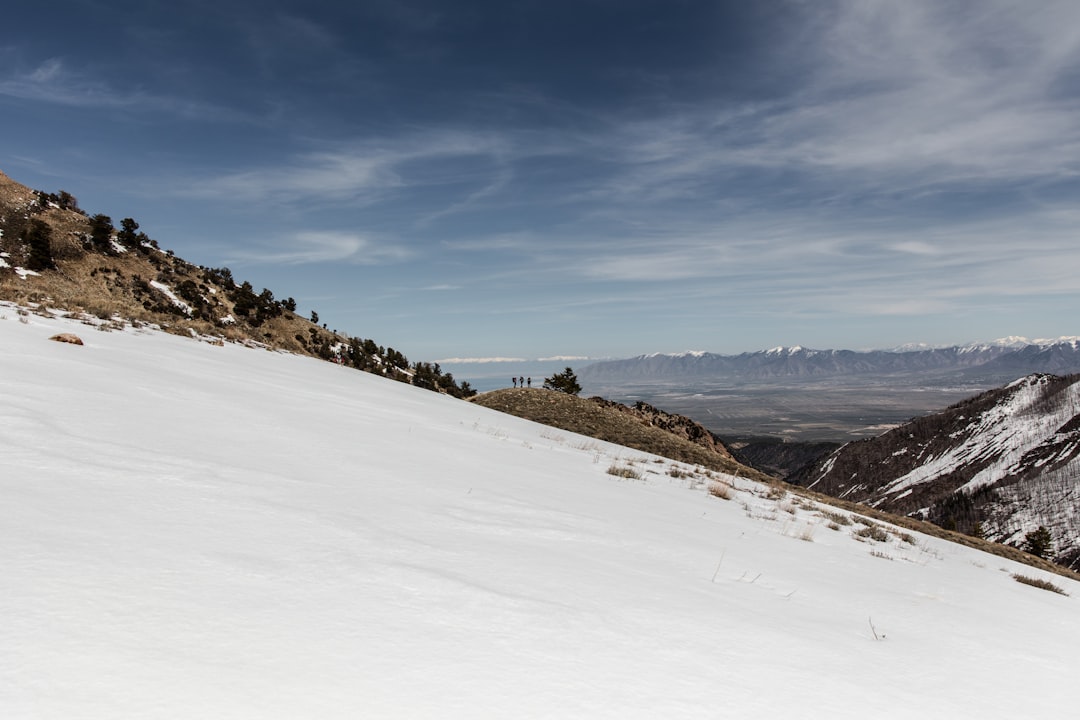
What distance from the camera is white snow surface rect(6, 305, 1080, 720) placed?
180 cm

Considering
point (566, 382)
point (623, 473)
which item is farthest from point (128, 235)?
point (623, 473)

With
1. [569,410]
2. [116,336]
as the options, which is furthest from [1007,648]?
[569,410]

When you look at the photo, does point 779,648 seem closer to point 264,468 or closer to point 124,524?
point 124,524

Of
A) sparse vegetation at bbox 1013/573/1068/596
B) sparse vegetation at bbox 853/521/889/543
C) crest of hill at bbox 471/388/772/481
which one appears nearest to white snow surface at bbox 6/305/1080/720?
sparse vegetation at bbox 1013/573/1068/596

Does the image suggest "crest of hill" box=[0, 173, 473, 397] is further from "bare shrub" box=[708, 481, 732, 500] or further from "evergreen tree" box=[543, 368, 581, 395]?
"bare shrub" box=[708, 481, 732, 500]

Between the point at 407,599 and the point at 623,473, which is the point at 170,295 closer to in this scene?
the point at 623,473

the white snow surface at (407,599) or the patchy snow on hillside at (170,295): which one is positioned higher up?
the patchy snow on hillside at (170,295)

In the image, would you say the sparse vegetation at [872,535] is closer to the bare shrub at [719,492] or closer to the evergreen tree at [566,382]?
the bare shrub at [719,492]

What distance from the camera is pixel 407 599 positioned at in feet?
8.28

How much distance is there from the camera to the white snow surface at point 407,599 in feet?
5.91

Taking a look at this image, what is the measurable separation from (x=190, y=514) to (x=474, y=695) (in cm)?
224

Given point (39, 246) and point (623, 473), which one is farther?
point (39, 246)

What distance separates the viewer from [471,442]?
880 cm

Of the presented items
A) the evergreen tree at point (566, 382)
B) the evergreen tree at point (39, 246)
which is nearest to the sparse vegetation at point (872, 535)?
the evergreen tree at point (566, 382)
